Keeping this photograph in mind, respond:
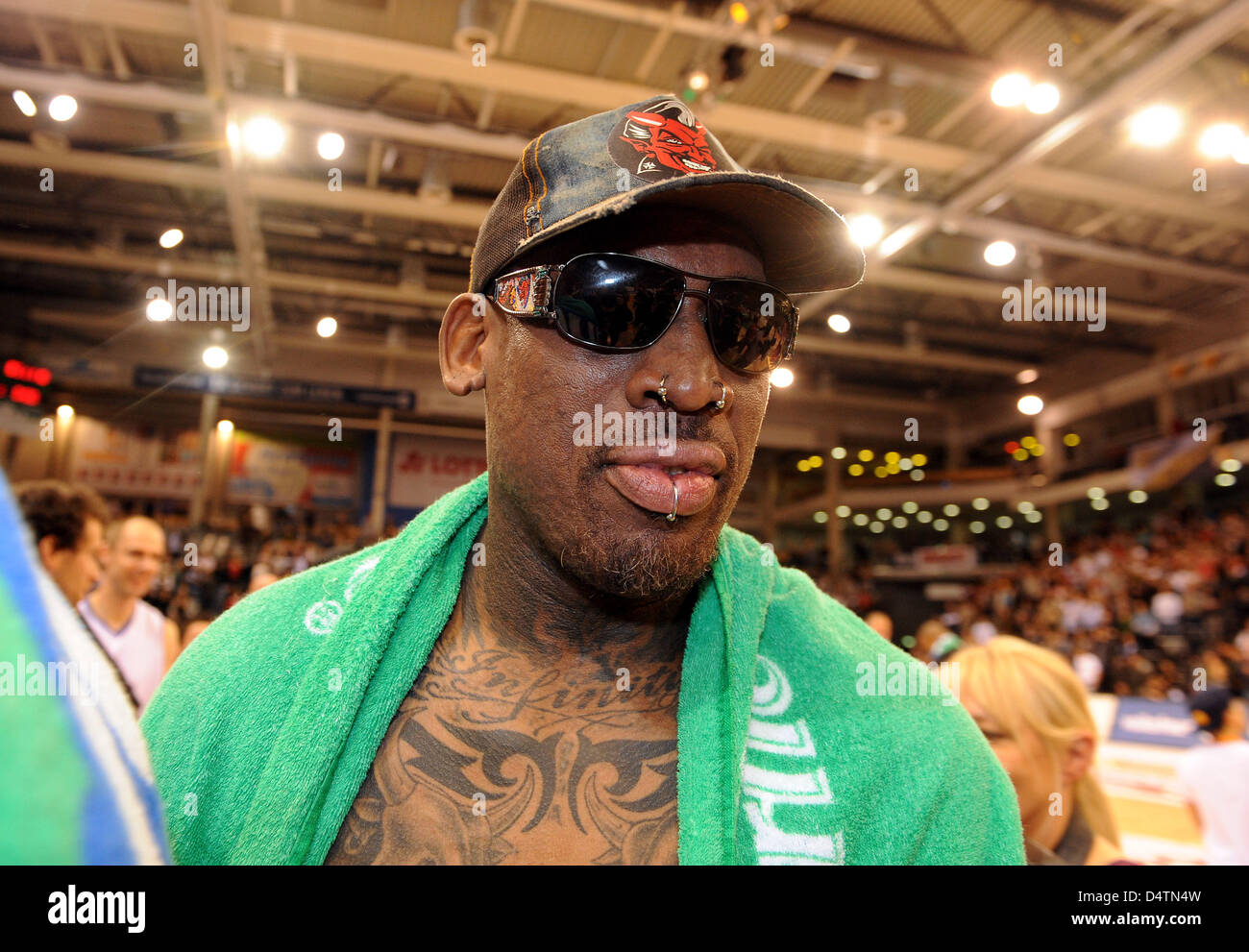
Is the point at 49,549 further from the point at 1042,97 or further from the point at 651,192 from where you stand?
the point at 1042,97

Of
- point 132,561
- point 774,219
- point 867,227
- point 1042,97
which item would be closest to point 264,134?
point 132,561

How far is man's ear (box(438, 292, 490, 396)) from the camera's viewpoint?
153cm

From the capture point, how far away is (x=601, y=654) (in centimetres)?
146

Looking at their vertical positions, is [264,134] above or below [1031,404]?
above

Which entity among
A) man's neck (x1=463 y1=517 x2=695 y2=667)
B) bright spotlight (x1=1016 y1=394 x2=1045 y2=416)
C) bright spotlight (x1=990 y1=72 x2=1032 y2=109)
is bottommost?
man's neck (x1=463 y1=517 x2=695 y2=667)

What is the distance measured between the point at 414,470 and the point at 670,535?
17.1 m

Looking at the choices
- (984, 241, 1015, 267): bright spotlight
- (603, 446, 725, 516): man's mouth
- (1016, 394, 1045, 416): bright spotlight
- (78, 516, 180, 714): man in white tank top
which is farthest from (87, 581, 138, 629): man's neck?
(1016, 394, 1045, 416): bright spotlight

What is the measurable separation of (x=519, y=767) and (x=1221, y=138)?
9681 mm

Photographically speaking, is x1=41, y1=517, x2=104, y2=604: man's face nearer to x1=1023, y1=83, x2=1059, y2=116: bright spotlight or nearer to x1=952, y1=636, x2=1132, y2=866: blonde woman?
x1=952, y1=636, x2=1132, y2=866: blonde woman

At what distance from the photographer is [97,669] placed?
320mm

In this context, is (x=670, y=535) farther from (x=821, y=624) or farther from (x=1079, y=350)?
(x=1079, y=350)

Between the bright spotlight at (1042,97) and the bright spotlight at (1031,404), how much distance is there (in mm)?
13015

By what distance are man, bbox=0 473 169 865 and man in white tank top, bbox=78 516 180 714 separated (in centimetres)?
390
